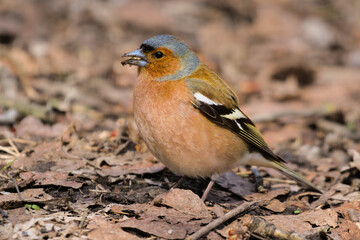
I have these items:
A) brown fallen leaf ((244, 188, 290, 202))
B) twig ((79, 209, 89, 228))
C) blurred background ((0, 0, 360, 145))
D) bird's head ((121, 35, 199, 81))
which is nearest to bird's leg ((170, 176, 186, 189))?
brown fallen leaf ((244, 188, 290, 202))

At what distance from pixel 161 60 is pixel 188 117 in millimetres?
838

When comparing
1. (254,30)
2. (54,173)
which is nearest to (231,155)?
(54,173)

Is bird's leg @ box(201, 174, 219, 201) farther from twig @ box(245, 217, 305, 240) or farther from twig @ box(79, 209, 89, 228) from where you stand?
twig @ box(79, 209, 89, 228)

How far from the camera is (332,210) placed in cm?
469

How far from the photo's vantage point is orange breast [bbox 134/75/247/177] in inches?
178

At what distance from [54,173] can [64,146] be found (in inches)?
32.3

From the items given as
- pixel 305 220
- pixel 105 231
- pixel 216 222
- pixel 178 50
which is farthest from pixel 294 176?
pixel 105 231

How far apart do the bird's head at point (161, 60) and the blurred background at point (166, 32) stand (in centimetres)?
195

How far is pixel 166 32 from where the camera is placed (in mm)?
11070

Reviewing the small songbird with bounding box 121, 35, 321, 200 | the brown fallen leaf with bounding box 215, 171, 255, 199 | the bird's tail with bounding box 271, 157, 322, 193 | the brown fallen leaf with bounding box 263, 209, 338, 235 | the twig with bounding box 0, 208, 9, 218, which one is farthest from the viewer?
the bird's tail with bounding box 271, 157, 322, 193

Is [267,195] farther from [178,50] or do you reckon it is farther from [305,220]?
[178,50]

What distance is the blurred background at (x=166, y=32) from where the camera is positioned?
305 inches

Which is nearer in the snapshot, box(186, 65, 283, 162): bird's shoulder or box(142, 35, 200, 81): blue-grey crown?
box(186, 65, 283, 162): bird's shoulder

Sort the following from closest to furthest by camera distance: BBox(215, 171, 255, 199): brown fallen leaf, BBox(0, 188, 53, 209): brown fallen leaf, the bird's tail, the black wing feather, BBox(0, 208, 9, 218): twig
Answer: BBox(0, 208, 9, 218): twig → BBox(0, 188, 53, 209): brown fallen leaf → the black wing feather → BBox(215, 171, 255, 199): brown fallen leaf → the bird's tail
